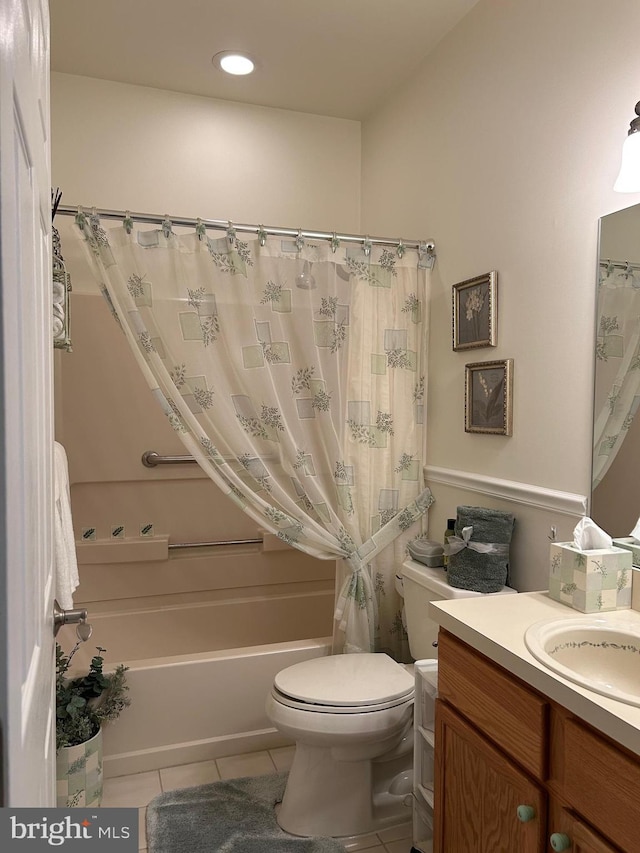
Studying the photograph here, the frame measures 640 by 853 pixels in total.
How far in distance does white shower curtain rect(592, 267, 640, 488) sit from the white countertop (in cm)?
41

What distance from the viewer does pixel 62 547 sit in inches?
57.7

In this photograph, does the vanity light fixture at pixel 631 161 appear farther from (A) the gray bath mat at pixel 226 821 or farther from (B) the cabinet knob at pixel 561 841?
(A) the gray bath mat at pixel 226 821

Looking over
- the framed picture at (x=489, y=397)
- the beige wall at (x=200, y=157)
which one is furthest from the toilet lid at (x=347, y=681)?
the beige wall at (x=200, y=157)

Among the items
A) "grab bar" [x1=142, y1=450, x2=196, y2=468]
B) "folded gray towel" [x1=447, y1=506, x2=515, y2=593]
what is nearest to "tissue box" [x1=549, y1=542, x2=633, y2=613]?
"folded gray towel" [x1=447, y1=506, x2=515, y2=593]

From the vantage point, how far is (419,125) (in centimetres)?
255

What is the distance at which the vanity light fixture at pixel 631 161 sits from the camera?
142 centimetres

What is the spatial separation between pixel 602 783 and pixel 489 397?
1286 millimetres

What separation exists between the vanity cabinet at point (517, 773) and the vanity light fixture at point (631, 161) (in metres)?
1.14

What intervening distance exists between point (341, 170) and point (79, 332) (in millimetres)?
1538

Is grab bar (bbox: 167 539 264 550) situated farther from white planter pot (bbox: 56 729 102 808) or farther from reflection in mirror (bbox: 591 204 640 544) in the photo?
reflection in mirror (bbox: 591 204 640 544)

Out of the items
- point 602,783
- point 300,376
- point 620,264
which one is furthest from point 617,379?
point 300,376

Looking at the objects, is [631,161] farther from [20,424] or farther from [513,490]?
[20,424]

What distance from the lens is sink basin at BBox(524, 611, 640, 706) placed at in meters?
1.28

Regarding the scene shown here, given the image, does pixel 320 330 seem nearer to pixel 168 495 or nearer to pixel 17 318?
pixel 168 495
